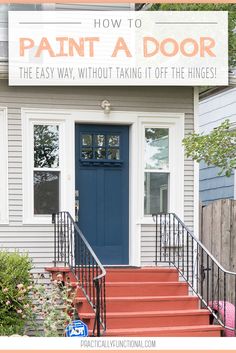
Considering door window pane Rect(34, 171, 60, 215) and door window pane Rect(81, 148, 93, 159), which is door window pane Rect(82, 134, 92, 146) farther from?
door window pane Rect(34, 171, 60, 215)

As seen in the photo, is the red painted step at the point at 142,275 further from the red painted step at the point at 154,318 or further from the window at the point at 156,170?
the window at the point at 156,170

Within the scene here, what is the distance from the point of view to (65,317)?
7.00 m

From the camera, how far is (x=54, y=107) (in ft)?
28.1

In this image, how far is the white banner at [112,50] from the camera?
27.5ft

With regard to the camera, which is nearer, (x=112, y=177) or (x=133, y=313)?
(x=133, y=313)

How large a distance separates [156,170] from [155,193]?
0.34 m

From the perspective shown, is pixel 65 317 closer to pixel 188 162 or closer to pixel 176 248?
pixel 176 248

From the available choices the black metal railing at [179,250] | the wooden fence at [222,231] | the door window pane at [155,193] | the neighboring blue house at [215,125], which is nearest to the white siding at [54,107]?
the black metal railing at [179,250]

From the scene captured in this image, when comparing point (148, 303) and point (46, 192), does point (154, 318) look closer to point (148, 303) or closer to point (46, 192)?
point (148, 303)

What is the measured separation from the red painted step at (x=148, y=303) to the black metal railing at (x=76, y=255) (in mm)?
144

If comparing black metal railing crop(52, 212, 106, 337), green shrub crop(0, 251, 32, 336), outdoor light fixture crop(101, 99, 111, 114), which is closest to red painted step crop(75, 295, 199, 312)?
black metal railing crop(52, 212, 106, 337)

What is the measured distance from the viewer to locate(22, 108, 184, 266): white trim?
8.50 meters

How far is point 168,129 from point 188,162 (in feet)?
1.82

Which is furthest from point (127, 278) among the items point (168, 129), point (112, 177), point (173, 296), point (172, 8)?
point (172, 8)
